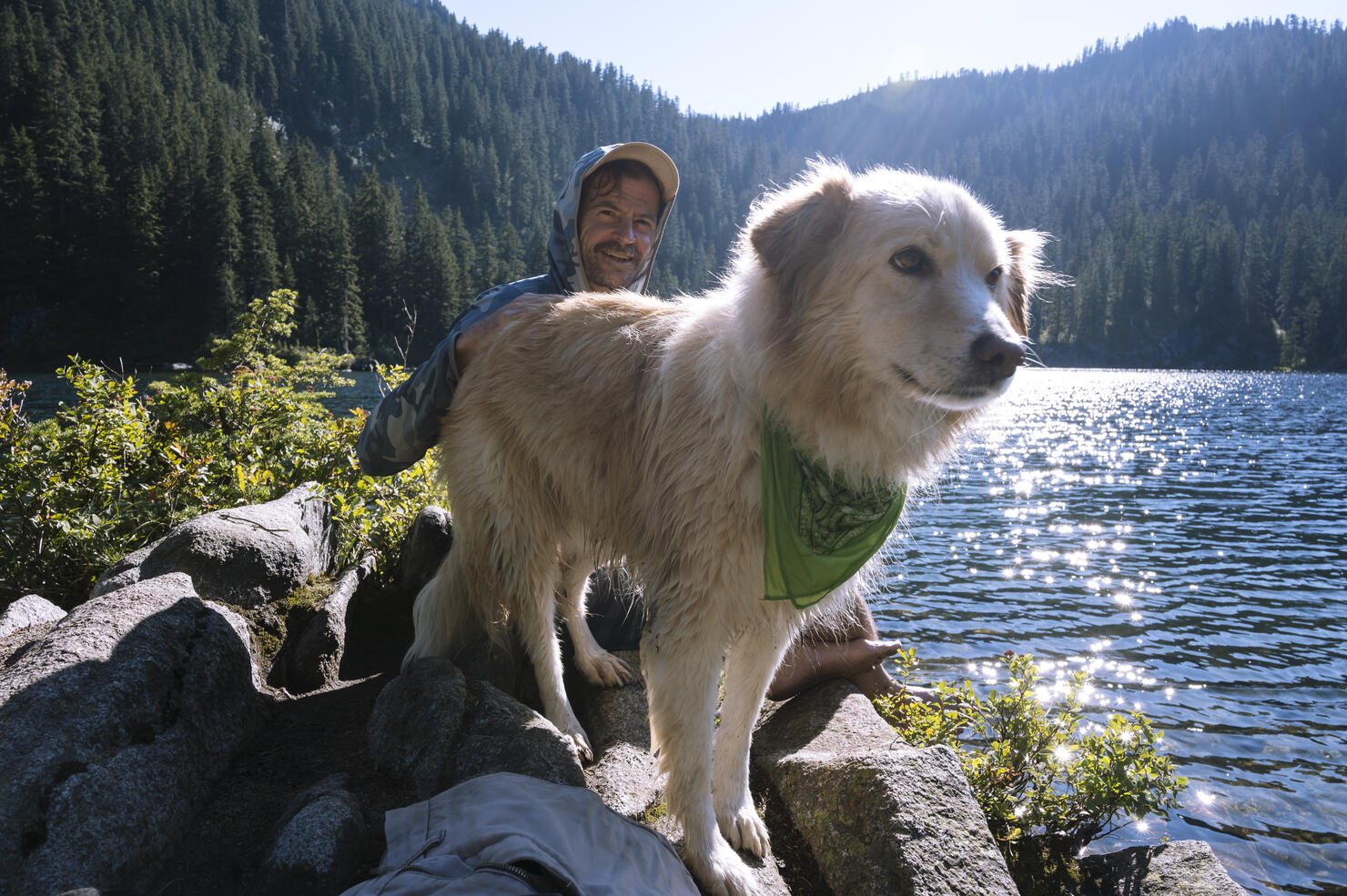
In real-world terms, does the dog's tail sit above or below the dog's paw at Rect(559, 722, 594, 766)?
above

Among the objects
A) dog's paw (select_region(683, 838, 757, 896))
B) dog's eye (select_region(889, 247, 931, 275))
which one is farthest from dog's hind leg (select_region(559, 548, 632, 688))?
dog's eye (select_region(889, 247, 931, 275))

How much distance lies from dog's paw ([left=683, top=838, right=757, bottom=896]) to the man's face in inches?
141

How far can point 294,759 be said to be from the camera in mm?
3346

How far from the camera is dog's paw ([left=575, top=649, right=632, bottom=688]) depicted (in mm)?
4387

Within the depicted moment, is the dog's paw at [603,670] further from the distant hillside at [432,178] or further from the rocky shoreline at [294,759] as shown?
the distant hillside at [432,178]

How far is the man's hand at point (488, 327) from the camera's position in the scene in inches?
150

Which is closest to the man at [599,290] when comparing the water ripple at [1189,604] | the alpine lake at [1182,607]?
the alpine lake at [1182,607]

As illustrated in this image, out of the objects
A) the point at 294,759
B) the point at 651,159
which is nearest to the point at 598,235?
the point at 651,159

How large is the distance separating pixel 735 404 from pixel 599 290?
2559 mm

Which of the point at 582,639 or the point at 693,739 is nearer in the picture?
the point at 693,739

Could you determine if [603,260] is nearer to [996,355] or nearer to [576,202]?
[576,202]

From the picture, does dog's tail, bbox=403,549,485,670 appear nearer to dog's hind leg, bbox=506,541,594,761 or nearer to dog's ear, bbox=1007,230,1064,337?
dog's hind leg, bbox=506,541,594,761

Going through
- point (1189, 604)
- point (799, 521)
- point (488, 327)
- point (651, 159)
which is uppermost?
point (651, 159)

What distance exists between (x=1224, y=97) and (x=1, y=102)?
228 metres
